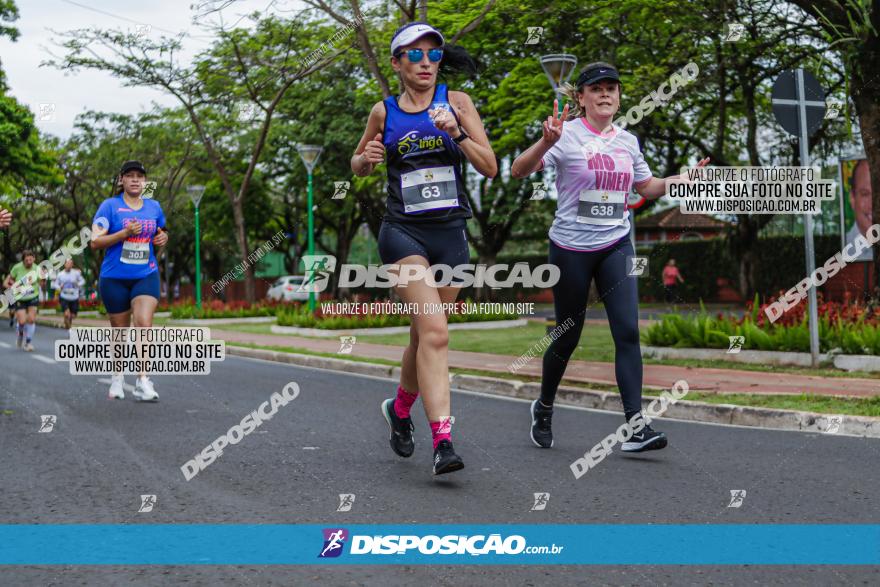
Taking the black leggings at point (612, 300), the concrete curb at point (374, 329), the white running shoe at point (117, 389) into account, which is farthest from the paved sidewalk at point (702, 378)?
the concrete curb at point (374, 329)

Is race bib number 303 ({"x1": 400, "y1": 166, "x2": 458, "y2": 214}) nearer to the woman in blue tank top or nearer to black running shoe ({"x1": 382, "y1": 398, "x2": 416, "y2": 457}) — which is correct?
the woman in blue tank top

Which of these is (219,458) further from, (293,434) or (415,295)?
(415,295)

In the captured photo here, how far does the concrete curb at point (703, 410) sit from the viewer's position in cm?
674

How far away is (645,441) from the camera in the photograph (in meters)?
5.45

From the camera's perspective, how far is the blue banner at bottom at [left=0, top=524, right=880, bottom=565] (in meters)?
3.54

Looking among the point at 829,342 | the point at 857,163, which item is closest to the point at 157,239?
the point at 829,342

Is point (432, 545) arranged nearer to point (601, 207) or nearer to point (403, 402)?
point (403, 402)

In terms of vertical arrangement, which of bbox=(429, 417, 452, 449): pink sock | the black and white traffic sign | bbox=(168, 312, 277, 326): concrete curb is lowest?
bbox=(168, 312, 277, 326): concrete curb

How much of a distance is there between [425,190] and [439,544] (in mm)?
1901

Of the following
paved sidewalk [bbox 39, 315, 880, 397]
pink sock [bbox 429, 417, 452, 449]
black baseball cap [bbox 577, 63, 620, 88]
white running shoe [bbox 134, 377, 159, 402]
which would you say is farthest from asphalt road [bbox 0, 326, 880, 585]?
black baseball cap [bbox 577, 63, 620, 88]

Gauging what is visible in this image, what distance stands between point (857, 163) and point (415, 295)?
1394 centimetres

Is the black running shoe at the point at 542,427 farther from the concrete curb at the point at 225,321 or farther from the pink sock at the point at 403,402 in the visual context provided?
the concrete curb at the point at 225,321

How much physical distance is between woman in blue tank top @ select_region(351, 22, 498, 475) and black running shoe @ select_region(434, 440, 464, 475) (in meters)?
0.02

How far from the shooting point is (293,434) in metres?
6.67
